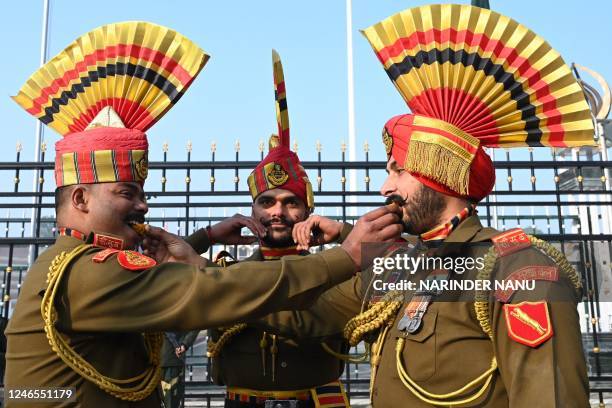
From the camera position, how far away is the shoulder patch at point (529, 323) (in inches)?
94.3

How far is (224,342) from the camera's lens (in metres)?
4.29

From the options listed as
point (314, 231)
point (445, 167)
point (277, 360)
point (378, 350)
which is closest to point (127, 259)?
point (378, 350)

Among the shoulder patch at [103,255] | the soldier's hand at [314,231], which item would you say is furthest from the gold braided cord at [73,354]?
the soldier's hand at [314,231]

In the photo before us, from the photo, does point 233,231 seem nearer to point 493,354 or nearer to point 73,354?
point 73,354

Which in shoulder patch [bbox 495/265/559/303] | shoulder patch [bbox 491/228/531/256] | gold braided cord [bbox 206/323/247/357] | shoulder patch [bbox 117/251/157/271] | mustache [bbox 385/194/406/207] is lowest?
gold braided cord [bbox 206/323/247/357]

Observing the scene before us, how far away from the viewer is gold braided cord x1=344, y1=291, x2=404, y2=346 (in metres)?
3.03

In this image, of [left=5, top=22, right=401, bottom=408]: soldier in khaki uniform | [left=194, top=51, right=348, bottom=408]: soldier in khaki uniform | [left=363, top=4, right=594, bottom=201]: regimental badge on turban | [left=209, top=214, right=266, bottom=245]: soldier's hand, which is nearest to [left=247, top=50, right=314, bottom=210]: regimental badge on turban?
[left=194, top=51, right=348, bottom=408]: soldier in khaki uniform

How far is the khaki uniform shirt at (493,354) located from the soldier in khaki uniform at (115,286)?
18.4 inches

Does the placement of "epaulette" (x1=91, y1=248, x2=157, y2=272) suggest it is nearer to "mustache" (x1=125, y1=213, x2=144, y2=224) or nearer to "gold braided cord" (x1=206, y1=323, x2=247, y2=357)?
"mustache" (x1=125, y1=213, x2=144, y2=224)

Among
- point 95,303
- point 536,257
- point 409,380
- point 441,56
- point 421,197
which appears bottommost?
point 409,380

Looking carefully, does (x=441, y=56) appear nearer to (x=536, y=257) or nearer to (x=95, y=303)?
(x=536, y=257)

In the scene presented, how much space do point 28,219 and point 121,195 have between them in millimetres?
12907

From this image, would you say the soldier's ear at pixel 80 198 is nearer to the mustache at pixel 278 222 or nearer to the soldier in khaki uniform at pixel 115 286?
the soldier in khaki uniform at pixel 115 286

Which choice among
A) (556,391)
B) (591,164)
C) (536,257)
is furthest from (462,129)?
(591,164)
